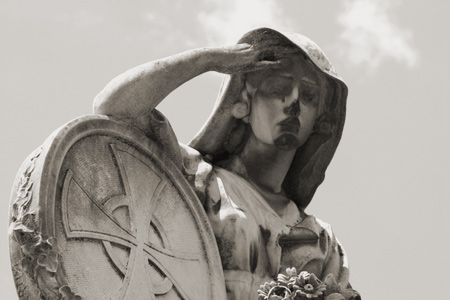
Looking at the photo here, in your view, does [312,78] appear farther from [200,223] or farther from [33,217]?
[33,217]

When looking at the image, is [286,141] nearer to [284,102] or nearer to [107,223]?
[284,102]

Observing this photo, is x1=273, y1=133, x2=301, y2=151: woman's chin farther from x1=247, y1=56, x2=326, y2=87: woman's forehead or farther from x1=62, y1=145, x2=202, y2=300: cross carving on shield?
x1=62, y1=145, x2=202, y2=300: cross carving on shield

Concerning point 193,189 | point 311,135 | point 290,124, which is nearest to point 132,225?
point 193,189

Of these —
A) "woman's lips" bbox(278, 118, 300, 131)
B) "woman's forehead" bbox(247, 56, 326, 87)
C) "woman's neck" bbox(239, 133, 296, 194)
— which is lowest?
"woman's neck" bbox(239, 133, 296, 194)

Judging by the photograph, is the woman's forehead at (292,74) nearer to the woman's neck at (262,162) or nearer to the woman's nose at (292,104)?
the woman's nose at (292,104)

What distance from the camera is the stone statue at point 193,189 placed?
42.0 feet

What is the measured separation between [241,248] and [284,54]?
169cm

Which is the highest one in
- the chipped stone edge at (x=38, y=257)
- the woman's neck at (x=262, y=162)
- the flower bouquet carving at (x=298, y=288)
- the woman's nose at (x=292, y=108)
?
the woman's nose at (x=292, y=108)

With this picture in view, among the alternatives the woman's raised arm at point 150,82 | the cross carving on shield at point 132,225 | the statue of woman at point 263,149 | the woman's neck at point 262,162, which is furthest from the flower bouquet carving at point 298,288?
the woman's raised arm at point 150,82

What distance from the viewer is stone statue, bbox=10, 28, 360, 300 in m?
12.8

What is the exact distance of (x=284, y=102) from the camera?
14.5m

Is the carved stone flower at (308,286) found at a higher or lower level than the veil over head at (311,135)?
lower

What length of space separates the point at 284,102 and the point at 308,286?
1.85 meters

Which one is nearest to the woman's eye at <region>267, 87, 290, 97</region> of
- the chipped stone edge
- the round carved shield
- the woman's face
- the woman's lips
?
the woman's face
